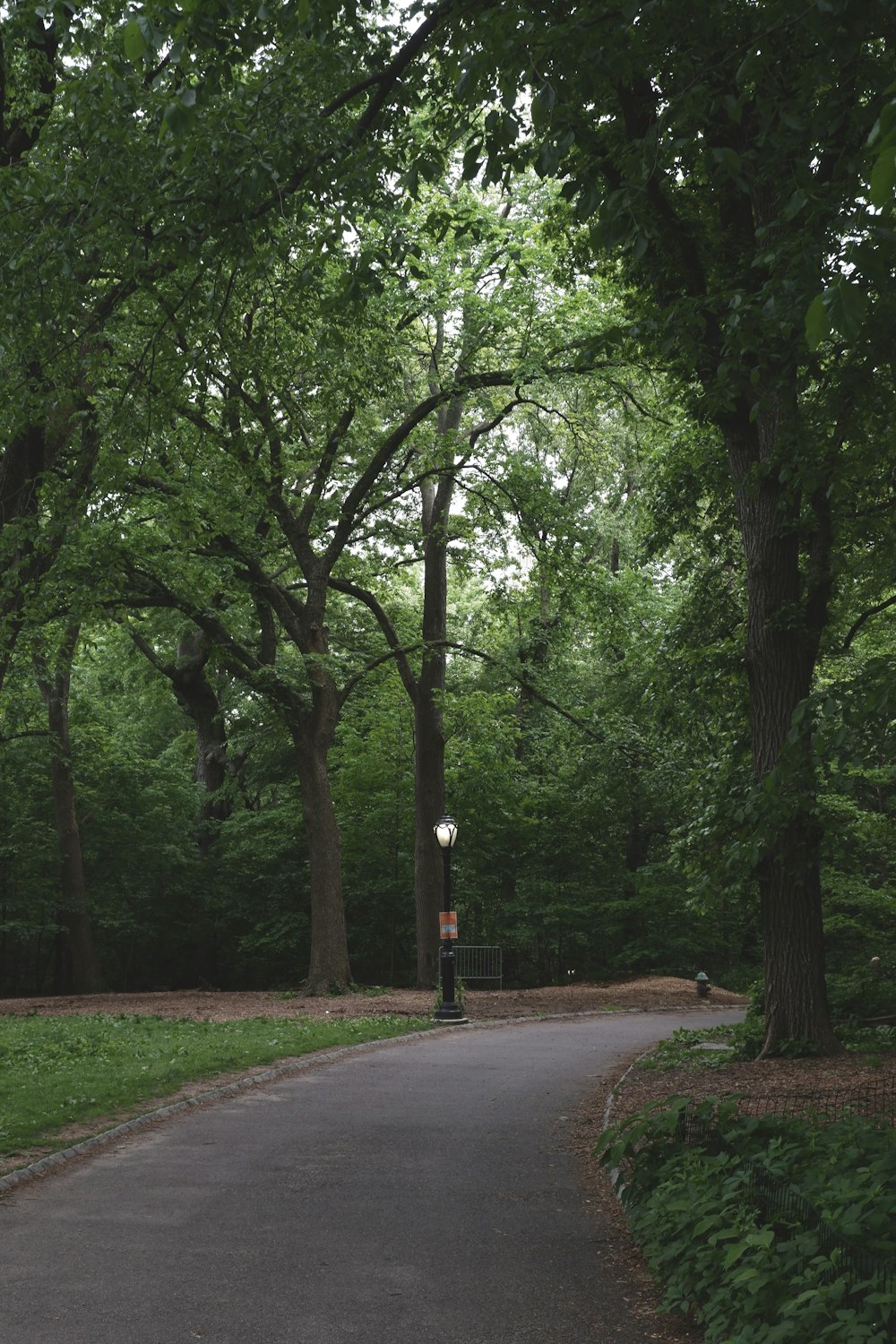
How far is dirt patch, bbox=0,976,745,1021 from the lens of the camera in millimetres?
18891

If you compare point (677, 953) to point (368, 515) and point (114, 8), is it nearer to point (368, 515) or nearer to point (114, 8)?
point (368, 515)

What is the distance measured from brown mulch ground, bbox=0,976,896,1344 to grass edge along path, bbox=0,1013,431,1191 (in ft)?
0.88

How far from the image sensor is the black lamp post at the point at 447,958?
17.5 meters

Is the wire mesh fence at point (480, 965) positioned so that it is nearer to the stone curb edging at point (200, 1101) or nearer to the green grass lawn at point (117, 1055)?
the stone curb edging at point (200, 1101)

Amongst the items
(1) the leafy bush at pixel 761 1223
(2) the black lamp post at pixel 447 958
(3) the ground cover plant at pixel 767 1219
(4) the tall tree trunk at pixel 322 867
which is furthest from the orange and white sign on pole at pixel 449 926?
(1) the leafy bush at pixel 761 1223

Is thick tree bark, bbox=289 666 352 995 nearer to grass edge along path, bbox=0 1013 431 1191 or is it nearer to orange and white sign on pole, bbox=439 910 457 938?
grass edge along path, bbox=0 1013 431 1191

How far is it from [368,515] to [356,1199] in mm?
17792

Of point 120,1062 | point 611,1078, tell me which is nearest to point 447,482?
point 120,1062

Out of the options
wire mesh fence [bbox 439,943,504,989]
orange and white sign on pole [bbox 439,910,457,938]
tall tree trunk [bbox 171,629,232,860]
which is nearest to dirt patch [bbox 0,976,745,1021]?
orange and white sign on pole [bbox 439,910,457,938]

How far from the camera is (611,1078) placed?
11859mm

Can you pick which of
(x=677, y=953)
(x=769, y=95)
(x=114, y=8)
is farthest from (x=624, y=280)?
(x=677, y=953)

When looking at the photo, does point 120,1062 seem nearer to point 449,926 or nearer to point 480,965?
point 449,926

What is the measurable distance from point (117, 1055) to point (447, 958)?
578 cm

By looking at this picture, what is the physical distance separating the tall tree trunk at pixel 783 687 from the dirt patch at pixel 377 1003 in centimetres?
859
